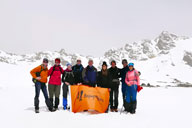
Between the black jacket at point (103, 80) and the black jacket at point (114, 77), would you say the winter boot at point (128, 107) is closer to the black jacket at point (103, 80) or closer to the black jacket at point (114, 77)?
the black jacket at point (114, 77)

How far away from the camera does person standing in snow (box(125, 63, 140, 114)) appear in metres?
7.66

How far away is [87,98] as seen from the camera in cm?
746

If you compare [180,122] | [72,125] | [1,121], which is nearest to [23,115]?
[1,121]

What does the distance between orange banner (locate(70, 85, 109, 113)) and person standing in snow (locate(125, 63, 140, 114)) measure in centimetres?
97

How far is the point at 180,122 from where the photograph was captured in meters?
6.20

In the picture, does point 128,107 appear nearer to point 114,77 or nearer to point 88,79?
point 114,77

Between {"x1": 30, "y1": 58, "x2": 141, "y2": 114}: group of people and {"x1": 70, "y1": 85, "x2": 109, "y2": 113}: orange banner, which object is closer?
{"x1": 70, "y1": 85, "x2": 109, "y2": 113}: orange banner

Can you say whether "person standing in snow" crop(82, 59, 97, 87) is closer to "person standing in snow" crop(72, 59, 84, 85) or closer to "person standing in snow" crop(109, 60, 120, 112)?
"person standing in snow" crop(72, 59, 84, 85)

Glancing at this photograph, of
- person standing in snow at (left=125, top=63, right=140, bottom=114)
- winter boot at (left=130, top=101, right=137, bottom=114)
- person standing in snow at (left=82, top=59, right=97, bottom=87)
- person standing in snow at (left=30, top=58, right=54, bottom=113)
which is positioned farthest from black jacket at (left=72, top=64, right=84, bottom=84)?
winter boot at (left=130, top=101, right=137, bottom=114)

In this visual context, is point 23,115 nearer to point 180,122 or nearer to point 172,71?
point 180,122

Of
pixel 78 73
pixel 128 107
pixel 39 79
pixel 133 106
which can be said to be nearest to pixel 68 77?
pixel 78 73

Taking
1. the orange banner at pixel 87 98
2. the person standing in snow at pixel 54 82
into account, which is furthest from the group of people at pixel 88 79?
the orange banner at pixel 87 98

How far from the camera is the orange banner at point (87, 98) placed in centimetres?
741

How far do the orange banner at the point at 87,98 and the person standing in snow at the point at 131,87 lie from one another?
0.97 m
